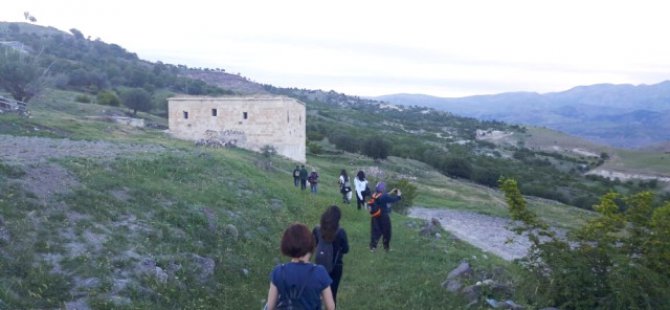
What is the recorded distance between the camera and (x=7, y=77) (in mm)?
32781

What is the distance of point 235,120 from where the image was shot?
37156 mm

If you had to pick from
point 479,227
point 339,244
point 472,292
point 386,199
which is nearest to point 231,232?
point 386,199

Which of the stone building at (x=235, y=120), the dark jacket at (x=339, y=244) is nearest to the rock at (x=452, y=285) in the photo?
the dark jacket at (x=339, y=244)

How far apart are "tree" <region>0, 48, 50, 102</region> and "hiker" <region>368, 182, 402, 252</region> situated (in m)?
29.8

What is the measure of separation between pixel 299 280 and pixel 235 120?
33162 mm

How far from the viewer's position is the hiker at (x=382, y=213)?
36.1ft

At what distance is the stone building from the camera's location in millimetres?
36969

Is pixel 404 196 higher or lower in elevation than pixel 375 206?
lower

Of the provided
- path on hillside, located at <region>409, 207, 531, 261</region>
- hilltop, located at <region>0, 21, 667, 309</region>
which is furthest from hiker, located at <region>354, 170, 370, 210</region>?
path on hillside, located at <region>409, 207, 531, 261</region>

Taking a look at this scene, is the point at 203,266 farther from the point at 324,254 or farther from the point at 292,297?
the point at 292,297

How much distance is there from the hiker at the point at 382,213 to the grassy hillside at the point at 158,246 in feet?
1.10

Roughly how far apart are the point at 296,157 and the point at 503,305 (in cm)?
3332

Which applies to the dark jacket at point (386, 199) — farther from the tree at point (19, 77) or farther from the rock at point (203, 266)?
the tree at point (19, 77)

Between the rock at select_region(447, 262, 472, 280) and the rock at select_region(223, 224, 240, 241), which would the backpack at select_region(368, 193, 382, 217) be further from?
the rock at select_region(223, 224, 240, 241)
